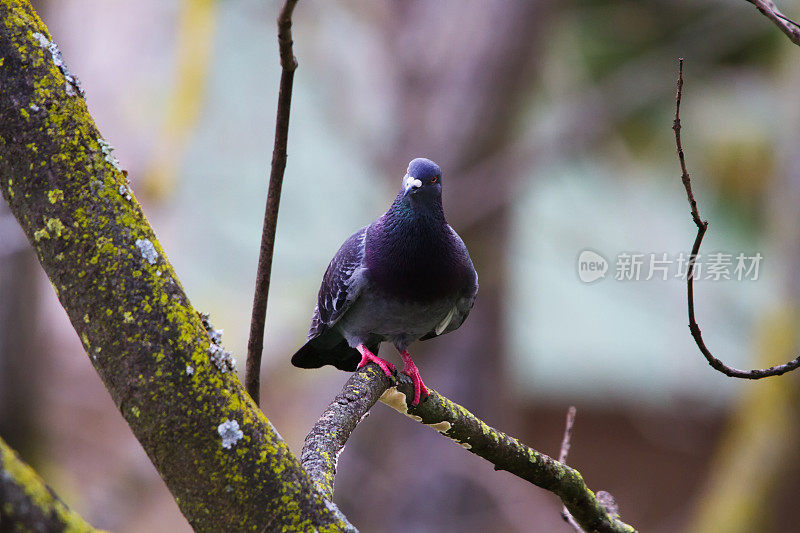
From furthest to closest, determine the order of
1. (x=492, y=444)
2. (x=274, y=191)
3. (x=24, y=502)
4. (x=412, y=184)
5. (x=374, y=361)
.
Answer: (x=374, y=361) < (x=412, y=184) < (x=492, y=444) < (x=274, y=191) < (x=24, y=502)

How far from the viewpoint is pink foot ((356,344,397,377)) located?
2.89 meters

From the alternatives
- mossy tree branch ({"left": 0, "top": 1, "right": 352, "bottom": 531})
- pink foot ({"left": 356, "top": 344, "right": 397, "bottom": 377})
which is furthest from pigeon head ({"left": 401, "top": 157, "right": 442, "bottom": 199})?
mossy tree branch ({"left": 0, "top": 1, "right": 352, "bottom": 531})

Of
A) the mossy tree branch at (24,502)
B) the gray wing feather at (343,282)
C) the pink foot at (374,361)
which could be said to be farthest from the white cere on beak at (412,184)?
the mossy tree branch at (24,502)

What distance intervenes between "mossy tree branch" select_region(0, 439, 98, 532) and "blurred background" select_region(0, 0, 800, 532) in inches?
168

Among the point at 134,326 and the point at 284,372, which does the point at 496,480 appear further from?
the point at 134,326

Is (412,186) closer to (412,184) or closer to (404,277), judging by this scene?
(412,184)

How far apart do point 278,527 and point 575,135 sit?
6.17 metres

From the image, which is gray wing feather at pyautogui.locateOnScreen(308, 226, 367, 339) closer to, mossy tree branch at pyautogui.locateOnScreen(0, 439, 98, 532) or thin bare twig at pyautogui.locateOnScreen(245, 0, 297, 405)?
thin bare twig at pyautogui.locateOnScreen(245, 0, 297, 405)

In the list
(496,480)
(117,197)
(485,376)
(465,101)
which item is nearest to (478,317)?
(485,376)

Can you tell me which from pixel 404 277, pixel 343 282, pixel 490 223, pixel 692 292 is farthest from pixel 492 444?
pixel 490 223

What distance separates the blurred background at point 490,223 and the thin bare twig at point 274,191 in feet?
11.9

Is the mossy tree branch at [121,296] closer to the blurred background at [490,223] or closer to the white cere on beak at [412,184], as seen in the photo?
the white cere on beak at [412,184]

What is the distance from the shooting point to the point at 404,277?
312 centimetres

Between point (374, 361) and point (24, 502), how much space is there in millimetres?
1881
